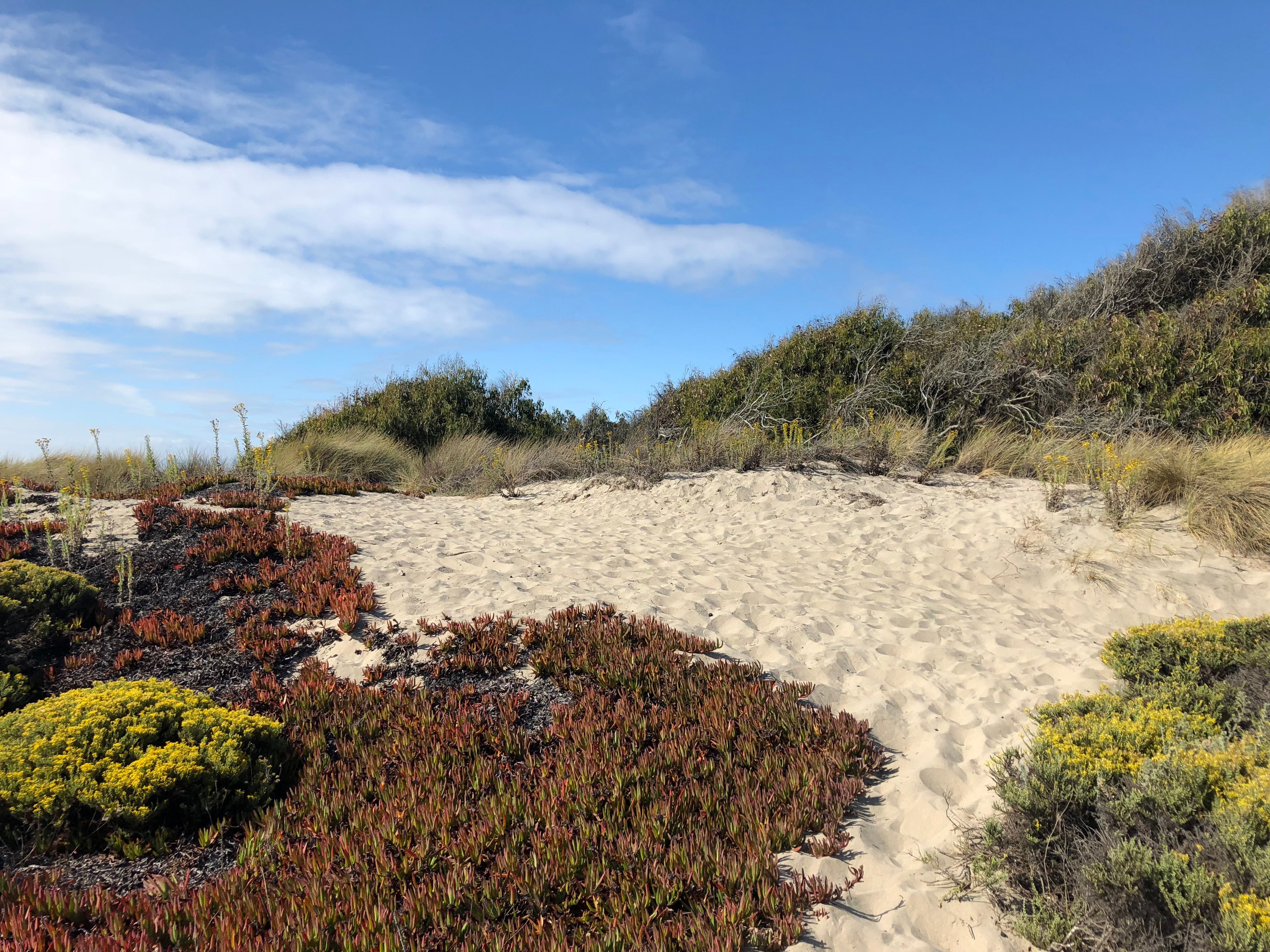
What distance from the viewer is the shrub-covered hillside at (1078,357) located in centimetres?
1188

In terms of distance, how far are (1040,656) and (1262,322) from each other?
11070 mm

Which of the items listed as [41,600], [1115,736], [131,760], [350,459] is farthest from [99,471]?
[1115,736]

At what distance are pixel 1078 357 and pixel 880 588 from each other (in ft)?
30.7

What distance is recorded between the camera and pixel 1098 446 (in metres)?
10.9

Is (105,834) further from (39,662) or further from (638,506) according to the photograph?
(638,506)

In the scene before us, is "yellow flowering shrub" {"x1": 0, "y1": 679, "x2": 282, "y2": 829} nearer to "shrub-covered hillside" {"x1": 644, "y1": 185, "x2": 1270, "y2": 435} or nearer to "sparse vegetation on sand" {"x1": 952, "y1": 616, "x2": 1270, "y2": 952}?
"sparse vegetation on sand" {"x1": 952, "y1": 616, "x2": 1270, "y2": 952}

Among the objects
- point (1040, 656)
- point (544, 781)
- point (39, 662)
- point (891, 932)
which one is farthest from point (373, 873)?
point (1040, 656)

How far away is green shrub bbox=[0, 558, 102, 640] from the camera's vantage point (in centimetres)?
654

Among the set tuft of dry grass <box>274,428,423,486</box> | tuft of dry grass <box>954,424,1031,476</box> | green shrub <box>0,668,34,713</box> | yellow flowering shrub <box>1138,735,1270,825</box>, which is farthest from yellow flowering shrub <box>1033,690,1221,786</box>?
tuft of dry grass <box>274,428,423,486</box>

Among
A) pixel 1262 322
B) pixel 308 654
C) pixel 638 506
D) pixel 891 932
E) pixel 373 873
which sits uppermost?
pixel 1262 322

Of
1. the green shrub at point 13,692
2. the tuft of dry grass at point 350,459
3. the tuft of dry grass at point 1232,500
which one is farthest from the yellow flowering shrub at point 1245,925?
the tuft of dry grass at point 350,459

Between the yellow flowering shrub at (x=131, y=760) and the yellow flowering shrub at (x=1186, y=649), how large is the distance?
5987 mm

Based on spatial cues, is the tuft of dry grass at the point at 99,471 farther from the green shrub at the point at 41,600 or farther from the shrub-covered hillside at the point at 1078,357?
the shrub-covered hillside at the point at 1078,357

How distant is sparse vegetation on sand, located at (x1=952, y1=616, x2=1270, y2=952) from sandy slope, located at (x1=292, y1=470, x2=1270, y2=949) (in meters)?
0.27
